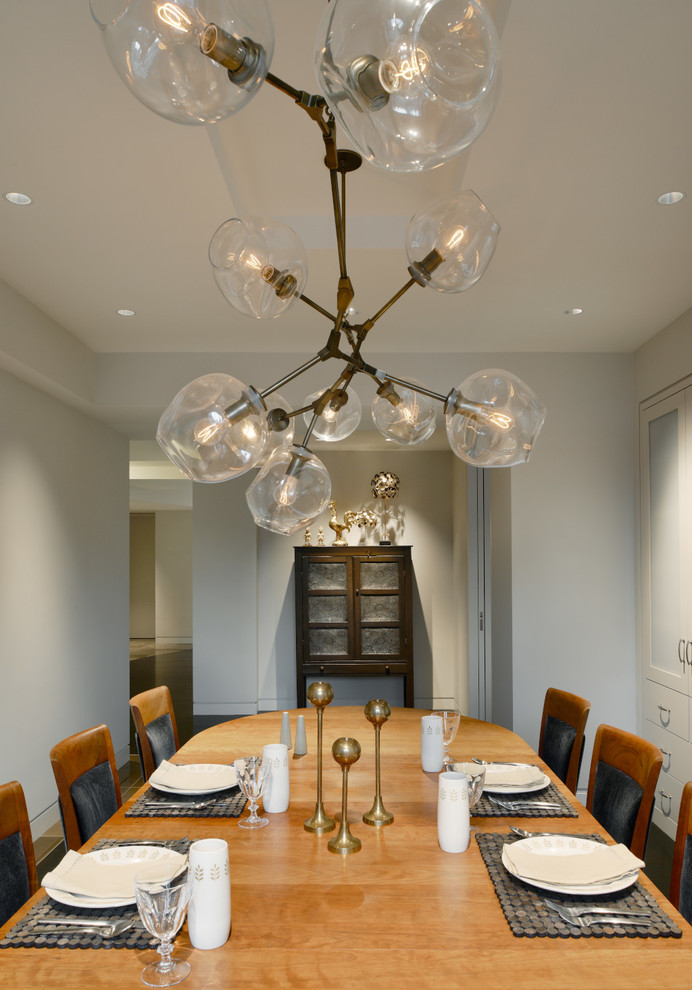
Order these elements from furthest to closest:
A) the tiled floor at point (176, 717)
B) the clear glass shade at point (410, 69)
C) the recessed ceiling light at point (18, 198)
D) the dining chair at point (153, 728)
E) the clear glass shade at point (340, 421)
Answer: the tiled floor at point (176, 717)
the dining chair at point (153, 728)
the recessed ceiling light at point (18, 198)
the clear glass shade at point (340, 421)
the clear glass shade at point (410, 69)

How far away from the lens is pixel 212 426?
4.30 ft

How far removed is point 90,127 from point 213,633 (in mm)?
4958

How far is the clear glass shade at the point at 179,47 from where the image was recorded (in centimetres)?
75

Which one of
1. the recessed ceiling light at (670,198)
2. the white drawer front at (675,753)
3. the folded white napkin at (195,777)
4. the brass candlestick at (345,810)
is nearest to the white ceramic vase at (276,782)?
the folded white napkin at (195,777)

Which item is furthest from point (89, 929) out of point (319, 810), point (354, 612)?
point (354, 612)

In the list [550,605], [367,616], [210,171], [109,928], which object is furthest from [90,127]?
[367,616]

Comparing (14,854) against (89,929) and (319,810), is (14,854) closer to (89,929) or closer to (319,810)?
(89,929)

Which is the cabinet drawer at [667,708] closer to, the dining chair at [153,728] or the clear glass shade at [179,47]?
the dining chair at [153,728]

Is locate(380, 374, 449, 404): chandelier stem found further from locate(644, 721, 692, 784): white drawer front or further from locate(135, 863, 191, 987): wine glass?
locate(644, 721, 692, 784): white drawer front

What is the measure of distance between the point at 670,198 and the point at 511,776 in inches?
74.6

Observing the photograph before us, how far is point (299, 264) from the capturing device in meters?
1.58

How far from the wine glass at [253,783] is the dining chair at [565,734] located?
1101 mm

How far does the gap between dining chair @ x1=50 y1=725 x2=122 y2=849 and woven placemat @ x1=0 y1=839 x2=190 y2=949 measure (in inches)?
22.7

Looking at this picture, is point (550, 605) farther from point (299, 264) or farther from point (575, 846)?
point (299, 264)
